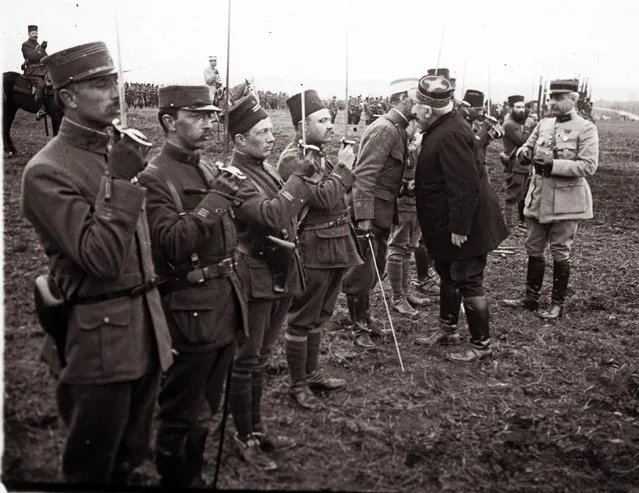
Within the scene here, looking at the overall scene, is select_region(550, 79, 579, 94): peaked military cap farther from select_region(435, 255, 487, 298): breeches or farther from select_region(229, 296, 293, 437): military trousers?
select_region(229, 296, 293, 437): military trousers

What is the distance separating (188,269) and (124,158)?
665 mm

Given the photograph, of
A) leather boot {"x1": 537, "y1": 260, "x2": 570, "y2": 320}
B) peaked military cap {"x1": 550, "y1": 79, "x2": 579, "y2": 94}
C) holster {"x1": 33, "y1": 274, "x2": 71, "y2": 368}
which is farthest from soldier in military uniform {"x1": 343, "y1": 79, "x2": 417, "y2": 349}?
holster {"x1": 33, "y1": 274, "x2": 71, "y2": 368}

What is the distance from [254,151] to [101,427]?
1592mm

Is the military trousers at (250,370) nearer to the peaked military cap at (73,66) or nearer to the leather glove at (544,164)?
the peaked military cap at (73,66)

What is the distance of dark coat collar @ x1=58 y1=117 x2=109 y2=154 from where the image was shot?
2.45 metres

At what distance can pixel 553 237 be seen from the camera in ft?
19.5

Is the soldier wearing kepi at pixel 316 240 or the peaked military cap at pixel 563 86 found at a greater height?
the peaked military cap at pixel 563 86

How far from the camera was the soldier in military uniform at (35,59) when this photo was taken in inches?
113

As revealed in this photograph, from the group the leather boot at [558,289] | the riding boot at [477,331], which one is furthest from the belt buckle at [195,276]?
the leather boot at [558,289]

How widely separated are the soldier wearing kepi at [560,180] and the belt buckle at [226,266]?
3.74m

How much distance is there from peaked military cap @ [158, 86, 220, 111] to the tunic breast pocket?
3851 millimetres

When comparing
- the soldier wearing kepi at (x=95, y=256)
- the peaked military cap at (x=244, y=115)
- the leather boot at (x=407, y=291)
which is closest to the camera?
the soldier wearing kepi at (x=95, y=256)

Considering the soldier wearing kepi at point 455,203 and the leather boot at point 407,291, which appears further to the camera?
the leather boot at point 407,291

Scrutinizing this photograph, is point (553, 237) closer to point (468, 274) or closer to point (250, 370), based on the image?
point (468, 274)
